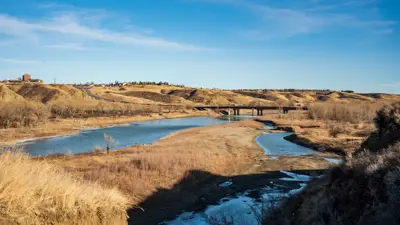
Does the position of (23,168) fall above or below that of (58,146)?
above

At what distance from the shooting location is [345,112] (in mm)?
96625

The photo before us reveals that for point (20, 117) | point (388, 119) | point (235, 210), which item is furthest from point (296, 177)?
point (20, 117)

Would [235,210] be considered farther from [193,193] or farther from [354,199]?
[354,199]

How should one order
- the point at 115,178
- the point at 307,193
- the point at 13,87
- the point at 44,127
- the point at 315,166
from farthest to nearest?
the point at 13,87
the point at 44,127
the point at 315,166
the point at 115,178
the point at 307,193

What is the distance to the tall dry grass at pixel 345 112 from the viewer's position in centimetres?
9002

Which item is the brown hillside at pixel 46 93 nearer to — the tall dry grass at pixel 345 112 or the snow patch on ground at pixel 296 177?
the tall dry grass at pixel 345 112

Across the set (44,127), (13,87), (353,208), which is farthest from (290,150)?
(13,87)

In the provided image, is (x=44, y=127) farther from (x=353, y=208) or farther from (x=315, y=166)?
(x=353, y=208)

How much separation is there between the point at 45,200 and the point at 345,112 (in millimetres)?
99817

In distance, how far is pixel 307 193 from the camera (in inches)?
451

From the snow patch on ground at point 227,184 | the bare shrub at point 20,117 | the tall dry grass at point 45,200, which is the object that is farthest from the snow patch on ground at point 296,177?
the bare shrub at point 20,117

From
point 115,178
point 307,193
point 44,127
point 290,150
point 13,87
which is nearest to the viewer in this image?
point 307,193

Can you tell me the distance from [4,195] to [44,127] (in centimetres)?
6918

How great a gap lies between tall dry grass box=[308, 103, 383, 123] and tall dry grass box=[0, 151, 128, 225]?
289 feet
